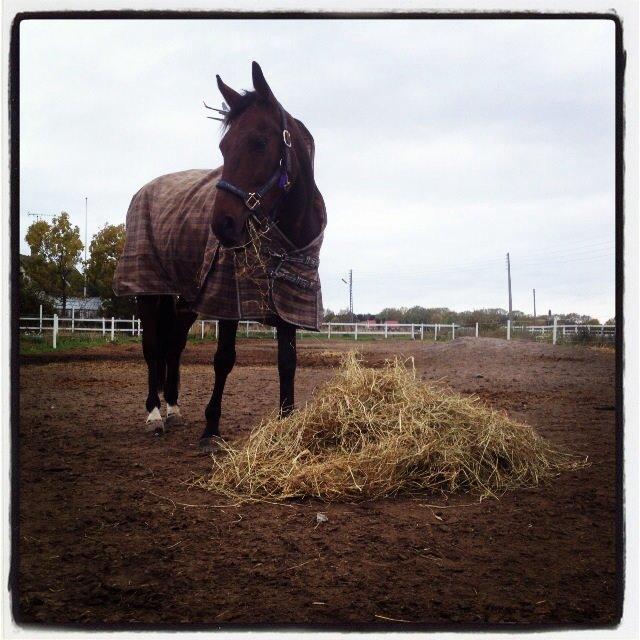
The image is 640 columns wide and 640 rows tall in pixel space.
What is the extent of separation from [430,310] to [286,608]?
2248 mm

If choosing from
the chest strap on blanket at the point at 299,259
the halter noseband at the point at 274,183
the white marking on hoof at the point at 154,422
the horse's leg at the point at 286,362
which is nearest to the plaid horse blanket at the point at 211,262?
the chest strap on blanket at the point at 299,259

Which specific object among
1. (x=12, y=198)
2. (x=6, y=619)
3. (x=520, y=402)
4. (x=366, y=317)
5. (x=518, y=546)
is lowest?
(x=6, y=619)

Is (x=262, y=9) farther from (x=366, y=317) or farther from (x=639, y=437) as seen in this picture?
(x=639, y=437)

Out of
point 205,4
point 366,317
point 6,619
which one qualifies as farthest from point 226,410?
point 205,4

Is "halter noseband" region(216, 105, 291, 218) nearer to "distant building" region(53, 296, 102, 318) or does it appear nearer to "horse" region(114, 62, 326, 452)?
"horse" region(114, 62, 326, 452)

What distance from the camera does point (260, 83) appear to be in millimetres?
2986

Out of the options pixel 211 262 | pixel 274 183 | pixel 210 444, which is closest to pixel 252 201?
pixel 274 183

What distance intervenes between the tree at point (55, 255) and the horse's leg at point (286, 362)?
1.41 meters

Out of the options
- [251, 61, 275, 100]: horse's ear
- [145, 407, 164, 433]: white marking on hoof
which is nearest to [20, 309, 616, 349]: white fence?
[145, 407, 164, 433]: white marking on hoof

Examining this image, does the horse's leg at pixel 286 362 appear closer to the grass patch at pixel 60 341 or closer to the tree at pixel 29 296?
the grass patch at pixel 60 341

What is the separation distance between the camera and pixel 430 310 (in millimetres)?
3783

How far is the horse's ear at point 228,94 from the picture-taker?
292 centimetres

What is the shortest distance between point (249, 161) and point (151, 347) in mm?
2127

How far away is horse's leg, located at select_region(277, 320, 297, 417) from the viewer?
400 centimetres
